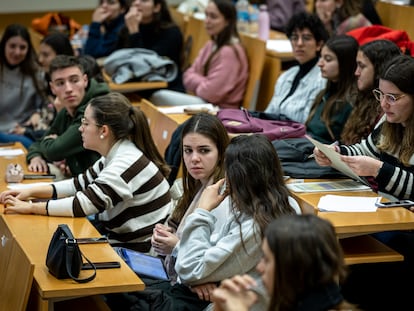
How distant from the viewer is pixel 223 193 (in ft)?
9.77

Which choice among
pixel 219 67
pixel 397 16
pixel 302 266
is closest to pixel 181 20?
pixel 219 67

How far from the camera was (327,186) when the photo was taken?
355 centimetres

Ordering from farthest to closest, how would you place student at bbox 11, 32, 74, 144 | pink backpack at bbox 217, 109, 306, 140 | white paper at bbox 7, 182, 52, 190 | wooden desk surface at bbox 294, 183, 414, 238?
student at bbox 11, 32, 74, 144
pink backpack at bbox 217, 109, 306, 140
white paper at bbox 7, 182, 52, 190
wooden desk surface at bbox 294, 183, 414, 238

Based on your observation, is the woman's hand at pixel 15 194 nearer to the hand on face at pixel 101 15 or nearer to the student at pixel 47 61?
the student at pixel 47 61

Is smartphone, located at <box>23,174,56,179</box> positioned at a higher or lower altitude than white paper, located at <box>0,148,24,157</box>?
higher

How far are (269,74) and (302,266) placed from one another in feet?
11.7

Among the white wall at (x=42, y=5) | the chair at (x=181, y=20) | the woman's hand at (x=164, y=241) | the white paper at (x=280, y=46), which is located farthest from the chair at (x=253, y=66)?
the white wall at (x=42, y=5)

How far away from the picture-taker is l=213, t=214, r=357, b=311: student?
2.01 metres

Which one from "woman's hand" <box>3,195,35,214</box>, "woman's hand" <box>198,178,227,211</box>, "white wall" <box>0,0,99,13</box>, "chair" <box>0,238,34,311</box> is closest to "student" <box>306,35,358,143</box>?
"woman's hand" <box>198,178,227,211</box>

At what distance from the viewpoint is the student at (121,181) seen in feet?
11.8

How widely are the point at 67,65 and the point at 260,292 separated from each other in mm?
2164

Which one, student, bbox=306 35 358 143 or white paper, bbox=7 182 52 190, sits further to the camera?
student, bbox=306 35 358 143

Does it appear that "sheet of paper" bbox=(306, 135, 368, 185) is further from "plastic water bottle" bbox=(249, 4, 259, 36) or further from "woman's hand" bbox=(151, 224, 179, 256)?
"plastic water bottle" bbox=(249, 4, 259, 36)

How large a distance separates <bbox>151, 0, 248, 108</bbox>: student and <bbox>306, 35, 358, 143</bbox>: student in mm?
1043
